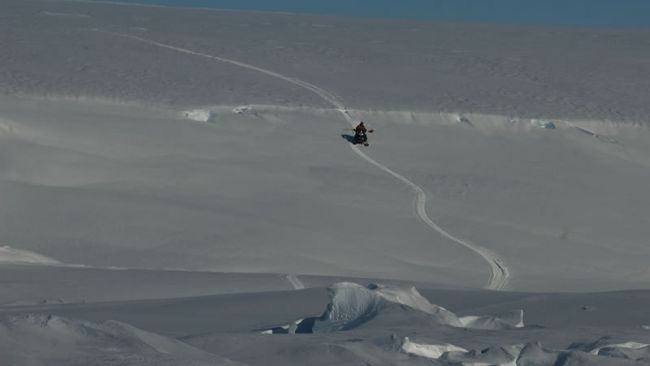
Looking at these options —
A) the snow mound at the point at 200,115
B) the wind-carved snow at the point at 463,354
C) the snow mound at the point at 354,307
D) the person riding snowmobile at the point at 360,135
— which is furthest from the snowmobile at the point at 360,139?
the wind-carved snow at the point at 463,354

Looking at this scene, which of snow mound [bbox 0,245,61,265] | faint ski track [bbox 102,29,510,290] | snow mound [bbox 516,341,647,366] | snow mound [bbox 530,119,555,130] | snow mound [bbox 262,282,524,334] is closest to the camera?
snow mound [bbox 516,341,647,366]

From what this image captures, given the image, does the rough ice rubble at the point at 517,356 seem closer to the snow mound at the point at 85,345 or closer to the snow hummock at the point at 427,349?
the snow hummock at the point at 427,349

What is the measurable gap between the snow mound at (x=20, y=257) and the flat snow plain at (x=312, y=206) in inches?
1.3

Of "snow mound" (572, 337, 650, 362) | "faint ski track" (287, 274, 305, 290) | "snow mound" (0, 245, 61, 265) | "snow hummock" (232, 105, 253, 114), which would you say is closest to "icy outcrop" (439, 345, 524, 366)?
"snow mound" (572, 337, 650, 362)

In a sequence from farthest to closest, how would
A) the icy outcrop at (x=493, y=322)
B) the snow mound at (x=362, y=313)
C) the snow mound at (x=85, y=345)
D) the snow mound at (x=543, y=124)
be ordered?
1. the snow mound at (x=543, y=124)
2. the icy outcrop at (x=493, y=322)
3. the snow mound at (x=362, y=313)
4. the snow mound at (x=85, y=345)

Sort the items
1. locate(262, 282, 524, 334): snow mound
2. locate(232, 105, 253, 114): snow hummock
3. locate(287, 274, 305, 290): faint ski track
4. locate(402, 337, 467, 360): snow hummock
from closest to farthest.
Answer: locate(402, 337, 467, 360): snow hummock < locate(262, 282, 524, 334): snow mound < locate(287, 274, 305, 290): faint ski track < locate(232, 105, 253, 114): snow hummock

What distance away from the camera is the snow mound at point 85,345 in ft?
13.1

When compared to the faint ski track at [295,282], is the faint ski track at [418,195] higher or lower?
higher

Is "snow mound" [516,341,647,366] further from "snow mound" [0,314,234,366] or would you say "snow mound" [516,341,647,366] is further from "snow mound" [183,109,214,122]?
"snow mound" [183,109,214,122]

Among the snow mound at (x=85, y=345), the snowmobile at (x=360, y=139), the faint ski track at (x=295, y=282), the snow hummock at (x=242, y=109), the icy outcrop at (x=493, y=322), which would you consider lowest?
the faint ski track at (x=295, y=282)

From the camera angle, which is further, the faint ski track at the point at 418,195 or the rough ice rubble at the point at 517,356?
the faint ski track at the point at 418,195

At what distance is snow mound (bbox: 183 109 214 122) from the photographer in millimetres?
13664

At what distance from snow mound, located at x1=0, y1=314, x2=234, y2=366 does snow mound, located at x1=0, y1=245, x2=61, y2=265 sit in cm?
507

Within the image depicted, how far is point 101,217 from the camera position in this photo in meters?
10.7
